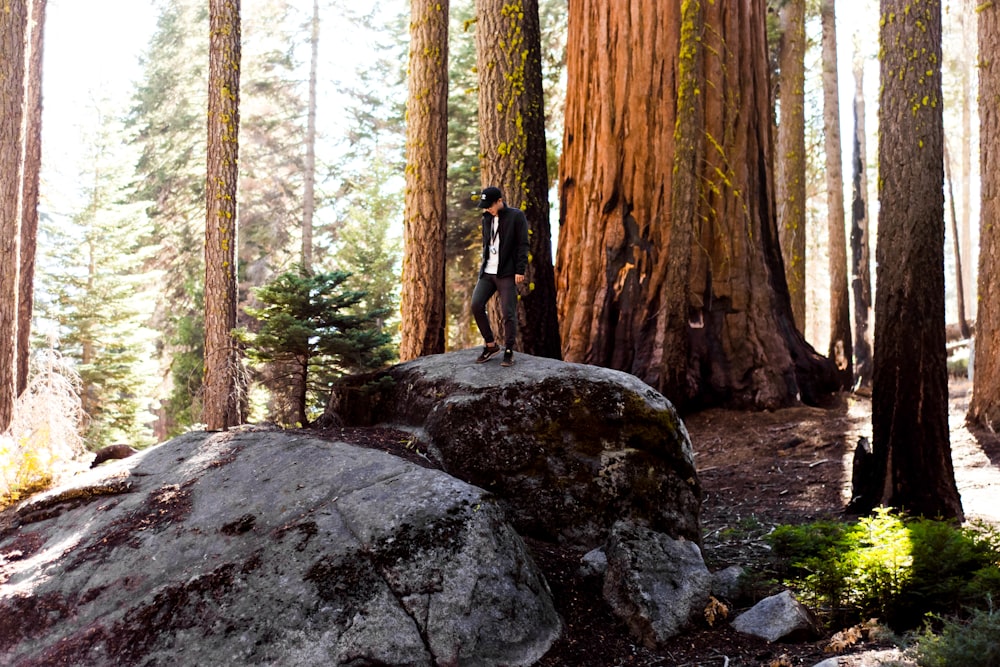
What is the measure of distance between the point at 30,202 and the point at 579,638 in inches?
498

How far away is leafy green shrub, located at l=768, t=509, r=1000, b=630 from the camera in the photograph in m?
4.46

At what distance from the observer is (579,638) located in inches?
193

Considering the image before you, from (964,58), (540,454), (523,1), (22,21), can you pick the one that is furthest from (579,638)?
(964,58)

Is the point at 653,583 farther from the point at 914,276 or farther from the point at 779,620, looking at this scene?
the point at 914,276

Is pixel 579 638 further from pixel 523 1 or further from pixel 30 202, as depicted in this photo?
pixel 30 202

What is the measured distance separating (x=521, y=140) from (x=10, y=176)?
7063 mm

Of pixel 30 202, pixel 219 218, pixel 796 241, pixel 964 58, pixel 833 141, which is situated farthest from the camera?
pixel 964 58

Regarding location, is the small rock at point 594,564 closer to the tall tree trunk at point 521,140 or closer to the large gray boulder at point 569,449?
the large gray boulder at point 569,449

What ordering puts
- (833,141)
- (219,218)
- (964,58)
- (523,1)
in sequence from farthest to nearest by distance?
1. (964,58)
2. (833,141)
3. (219,218)
4. (523,1)

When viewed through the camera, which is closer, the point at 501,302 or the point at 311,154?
the point at 501,302

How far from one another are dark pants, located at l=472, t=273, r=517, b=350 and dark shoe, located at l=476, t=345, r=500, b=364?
0.07 m

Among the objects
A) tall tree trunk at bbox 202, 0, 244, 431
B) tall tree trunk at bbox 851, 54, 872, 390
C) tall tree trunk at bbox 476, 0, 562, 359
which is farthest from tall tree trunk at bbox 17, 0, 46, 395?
tall tree trunk at bbox 851, 54, 872, 390

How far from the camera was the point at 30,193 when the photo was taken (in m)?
13.7

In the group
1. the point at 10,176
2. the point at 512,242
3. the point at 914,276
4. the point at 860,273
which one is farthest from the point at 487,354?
the point at 860,273
